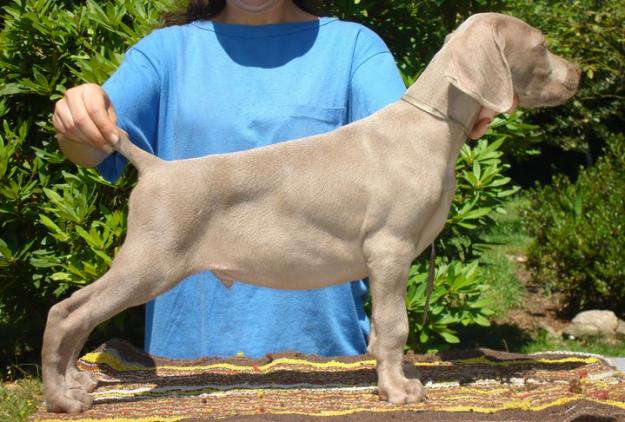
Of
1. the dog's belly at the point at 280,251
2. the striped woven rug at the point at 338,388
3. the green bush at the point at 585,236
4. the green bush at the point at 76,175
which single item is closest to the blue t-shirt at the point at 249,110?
the striped woven rug at the point at 338,388

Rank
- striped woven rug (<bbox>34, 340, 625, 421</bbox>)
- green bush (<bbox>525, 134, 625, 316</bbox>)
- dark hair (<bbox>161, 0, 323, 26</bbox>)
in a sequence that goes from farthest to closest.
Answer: green bush (<bbox>525, 134, 625, 316</bbox>)
dark hair (<bbox>161, 0, 323, 26</bbox>)
striped woven rug (<bbox>34, 340, 625, 421</bbox>)

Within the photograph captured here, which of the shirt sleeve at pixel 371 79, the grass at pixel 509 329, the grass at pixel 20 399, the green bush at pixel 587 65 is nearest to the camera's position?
the shirt sleeve at pixel 371 79

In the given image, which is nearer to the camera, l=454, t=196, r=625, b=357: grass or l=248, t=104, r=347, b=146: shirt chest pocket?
l=248, t=104, r=347, b=146: shirt chest pocket

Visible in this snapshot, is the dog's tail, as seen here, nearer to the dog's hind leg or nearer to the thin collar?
the dog's hind leg

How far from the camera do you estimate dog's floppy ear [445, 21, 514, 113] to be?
2.43 m

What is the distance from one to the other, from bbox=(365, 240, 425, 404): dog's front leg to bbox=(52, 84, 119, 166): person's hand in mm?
861

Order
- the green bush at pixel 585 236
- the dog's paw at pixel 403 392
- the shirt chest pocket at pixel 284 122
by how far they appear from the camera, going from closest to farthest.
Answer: the dog's paw at pixel 403 392, the shirt chest pocket at pixel 284 122, the green bush at pixel 585 236

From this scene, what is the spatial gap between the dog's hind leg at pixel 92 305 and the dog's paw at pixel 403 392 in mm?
687

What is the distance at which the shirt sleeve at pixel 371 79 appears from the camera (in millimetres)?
3178

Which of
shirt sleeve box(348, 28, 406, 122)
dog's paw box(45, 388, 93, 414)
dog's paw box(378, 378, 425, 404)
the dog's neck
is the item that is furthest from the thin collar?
dog's paw box(45, 388, 93, 414)

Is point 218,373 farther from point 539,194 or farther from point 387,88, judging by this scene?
point 539,194

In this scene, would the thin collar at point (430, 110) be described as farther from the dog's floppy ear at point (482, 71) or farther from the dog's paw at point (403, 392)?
the dog's paw at point (403, 392)

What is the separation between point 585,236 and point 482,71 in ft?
16.0

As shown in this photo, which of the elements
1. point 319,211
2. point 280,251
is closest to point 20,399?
point 280,251
